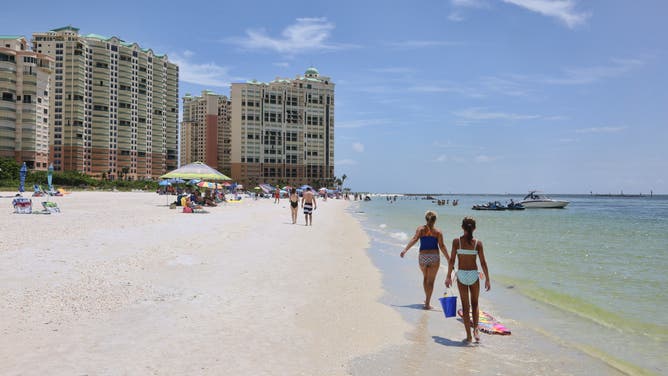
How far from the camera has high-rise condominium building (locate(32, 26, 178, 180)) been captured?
11056 cm

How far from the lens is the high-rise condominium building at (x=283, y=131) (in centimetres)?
13925

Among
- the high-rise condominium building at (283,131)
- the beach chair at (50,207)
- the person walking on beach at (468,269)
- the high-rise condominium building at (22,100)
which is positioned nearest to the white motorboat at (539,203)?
the beach chair at (50,207)

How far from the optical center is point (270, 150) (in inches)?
5546

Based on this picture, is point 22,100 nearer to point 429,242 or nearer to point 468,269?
point 429,242

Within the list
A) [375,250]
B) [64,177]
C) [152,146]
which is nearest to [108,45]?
[152,146]

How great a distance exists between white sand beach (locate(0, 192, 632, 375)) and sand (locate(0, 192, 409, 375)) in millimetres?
19

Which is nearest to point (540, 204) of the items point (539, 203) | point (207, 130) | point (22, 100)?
point (539, 203)

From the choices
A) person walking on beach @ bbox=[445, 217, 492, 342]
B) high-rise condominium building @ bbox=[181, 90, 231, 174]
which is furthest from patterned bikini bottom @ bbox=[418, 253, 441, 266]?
high-rise condominium building @ bbox=[181, 90, 231, 174]

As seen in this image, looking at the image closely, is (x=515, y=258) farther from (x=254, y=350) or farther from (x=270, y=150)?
(x=270, y=150)

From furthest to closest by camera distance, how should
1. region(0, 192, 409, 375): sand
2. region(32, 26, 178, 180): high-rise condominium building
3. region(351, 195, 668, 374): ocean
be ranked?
1. region(32, 26, 178, 180): high-rise condominium building
2. region(351, 195, 668, 374): ocean
3. region(0, 192, 409, 375): sand

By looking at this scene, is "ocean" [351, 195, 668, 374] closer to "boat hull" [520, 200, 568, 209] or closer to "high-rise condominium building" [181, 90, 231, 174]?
"boat hull" [520, 200, 568, 209]

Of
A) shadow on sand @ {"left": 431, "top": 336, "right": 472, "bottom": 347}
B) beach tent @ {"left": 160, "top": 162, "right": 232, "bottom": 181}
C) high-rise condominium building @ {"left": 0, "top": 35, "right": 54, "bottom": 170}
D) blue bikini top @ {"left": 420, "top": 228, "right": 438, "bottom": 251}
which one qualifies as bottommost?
shadow on sand @ {"left": 431, "top": 336, "right": 472, "bottom": 347}

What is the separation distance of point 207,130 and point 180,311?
164 meters

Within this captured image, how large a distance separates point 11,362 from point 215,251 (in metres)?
7.38
